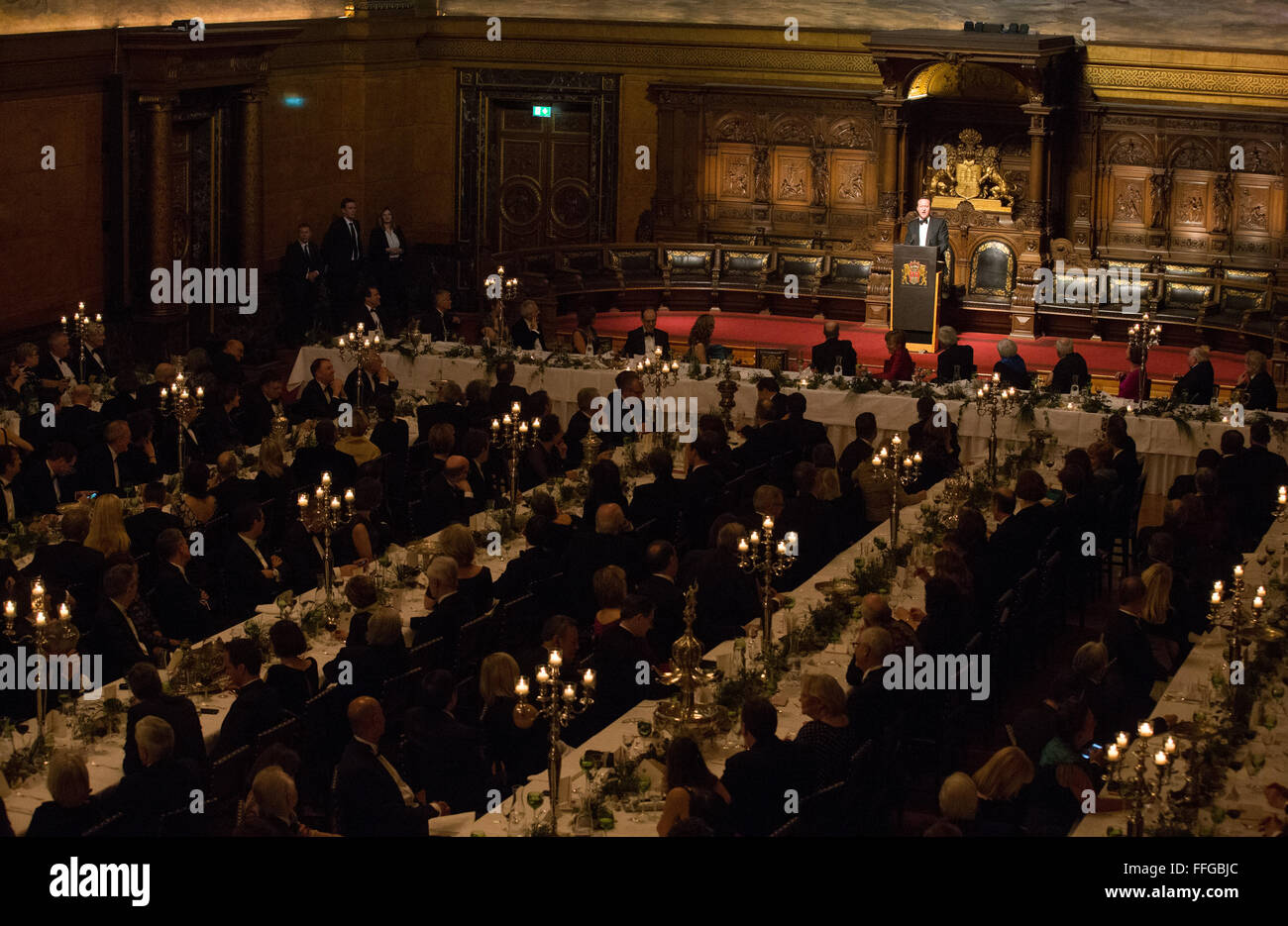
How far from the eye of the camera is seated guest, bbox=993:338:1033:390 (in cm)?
1673

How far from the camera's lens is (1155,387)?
65.2ft

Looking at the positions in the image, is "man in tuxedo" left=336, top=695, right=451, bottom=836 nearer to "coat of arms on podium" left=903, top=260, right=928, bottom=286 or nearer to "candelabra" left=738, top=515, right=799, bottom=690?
"candelabra" left=738, top=515, right=799, bottom=690

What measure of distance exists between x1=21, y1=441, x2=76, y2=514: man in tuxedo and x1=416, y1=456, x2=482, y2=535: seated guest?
2.51 metres

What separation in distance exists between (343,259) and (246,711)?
46.0ft

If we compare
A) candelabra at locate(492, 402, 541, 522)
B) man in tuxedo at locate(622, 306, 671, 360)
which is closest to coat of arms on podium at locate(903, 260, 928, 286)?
man in tuxedo at locate(622, 306, 671, 360)

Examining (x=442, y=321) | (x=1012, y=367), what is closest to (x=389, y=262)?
(x=442, y=321)

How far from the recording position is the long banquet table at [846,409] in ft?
50.7

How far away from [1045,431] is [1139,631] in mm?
5206

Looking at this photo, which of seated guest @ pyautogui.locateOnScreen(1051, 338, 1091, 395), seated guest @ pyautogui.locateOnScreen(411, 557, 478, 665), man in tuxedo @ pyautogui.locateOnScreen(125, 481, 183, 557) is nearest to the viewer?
seated guest @ pyautogui.locateOnScreen(411, 557, 478, 665)

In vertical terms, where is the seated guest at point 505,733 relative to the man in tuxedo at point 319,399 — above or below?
below

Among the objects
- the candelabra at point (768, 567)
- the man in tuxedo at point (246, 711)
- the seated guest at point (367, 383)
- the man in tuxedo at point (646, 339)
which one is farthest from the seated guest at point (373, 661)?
the man in tuxedo at point (646, 339)

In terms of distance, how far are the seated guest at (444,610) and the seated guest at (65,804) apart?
299 centimetres

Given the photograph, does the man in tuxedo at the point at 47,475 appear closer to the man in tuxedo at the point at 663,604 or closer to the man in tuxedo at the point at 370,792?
the man in tuxedo at the point at 663,604

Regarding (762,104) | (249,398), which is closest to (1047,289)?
(762,104)
